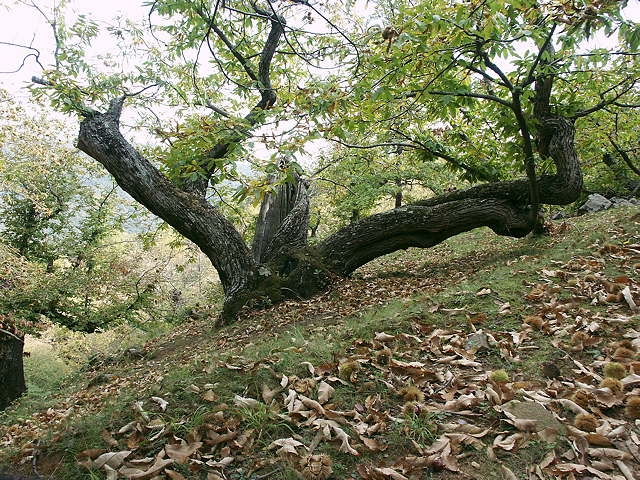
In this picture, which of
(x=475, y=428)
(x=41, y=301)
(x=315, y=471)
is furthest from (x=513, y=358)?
(x=41, y=301)

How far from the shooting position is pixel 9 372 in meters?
5.37

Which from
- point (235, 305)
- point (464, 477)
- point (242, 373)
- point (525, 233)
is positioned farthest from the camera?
point (525, 233)

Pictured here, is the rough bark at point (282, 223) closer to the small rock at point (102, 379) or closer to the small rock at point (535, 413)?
the small rock at point (102, 379)

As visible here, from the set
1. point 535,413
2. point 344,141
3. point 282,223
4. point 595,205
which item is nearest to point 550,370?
point 535,413

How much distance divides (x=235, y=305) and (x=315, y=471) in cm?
444

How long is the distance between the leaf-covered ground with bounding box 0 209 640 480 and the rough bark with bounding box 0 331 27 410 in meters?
1.49

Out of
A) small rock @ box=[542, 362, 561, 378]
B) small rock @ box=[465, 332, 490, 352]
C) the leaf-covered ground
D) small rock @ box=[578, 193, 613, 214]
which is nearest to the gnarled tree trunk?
the leaf-covered ground

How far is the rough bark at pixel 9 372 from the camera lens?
528 cm

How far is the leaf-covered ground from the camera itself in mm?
1866

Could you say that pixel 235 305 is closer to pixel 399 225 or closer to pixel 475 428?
pixel 399 225

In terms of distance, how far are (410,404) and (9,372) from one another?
5866 millimetres

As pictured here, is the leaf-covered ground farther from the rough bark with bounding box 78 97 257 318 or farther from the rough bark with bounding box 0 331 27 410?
the rough bark with bounding box 78 97 257 318

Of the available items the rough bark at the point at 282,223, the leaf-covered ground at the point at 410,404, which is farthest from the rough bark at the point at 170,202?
the leaf-covered ground at the point at 410,404

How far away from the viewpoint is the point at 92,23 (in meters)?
6.68
